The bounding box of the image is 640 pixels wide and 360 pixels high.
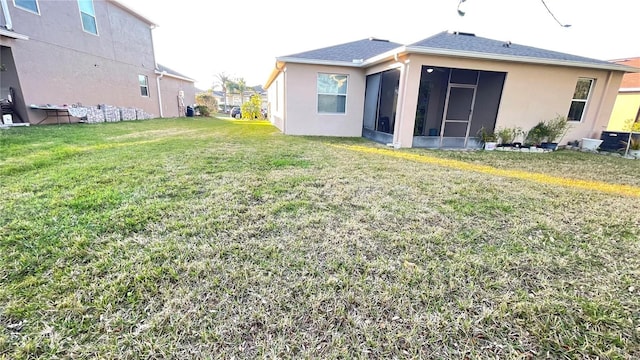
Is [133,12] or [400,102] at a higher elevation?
[133,12]

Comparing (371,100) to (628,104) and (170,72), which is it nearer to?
(628,104)

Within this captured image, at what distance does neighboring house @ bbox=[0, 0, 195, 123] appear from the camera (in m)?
8.77

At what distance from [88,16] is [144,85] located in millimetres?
4405

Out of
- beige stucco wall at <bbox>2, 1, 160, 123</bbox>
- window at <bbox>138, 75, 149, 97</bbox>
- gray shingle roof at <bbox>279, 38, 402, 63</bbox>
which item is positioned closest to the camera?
beige stucco wall at <bbox>2, 1, 160, 123</bbox>

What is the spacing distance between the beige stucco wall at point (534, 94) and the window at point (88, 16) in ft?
43.1

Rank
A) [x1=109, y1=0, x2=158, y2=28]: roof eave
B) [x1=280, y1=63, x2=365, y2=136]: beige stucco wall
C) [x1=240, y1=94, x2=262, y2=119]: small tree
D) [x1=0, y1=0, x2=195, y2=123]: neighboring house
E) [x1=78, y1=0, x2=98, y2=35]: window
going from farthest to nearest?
[x1=240, y1=94, x2=262, y2=119]: small tree < [x1=109, y1=0, x2=158, y2=28]: roof eave < [x1=78, y1=0, x2=98, y2=35]: window < [x1=280, y1=63, x2=365, y2=136]: beige stucco wall < [x1=0, y1=0, x2=195, y2=123]: neighboring house

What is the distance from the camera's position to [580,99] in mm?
9055

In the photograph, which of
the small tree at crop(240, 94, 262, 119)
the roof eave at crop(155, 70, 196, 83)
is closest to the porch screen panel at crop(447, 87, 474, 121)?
the small tree at crop(240, 94, 262, 119)

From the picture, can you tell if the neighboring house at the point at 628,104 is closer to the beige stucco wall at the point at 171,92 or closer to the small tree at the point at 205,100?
the beige stucco wall at the point at 171,92

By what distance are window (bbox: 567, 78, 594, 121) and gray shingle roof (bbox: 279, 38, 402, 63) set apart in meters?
6.69

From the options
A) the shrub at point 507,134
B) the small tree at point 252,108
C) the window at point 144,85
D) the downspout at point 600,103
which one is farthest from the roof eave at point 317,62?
the small tree at point 252,108

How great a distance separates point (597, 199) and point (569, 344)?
3.57m

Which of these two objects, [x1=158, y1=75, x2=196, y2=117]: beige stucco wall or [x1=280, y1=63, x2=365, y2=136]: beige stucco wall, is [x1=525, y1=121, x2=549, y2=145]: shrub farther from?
[x1=158, y1=75, x2=196, y2=117]: beige stucco wall

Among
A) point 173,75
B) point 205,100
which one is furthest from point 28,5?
point 205,100
